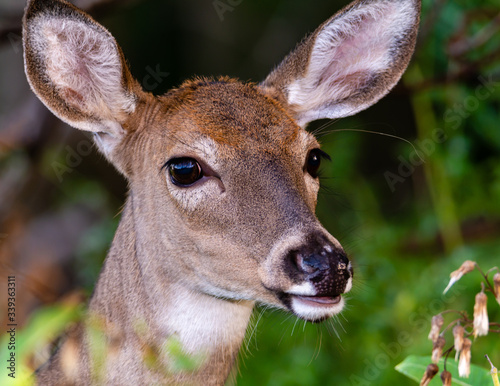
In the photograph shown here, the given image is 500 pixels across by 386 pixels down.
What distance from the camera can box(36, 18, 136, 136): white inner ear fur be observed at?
162 inches

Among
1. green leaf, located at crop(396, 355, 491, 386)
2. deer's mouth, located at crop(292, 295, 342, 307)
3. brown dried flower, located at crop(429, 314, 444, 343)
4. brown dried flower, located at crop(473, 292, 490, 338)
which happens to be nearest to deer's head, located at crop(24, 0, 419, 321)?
deer's mouth, located at crop(292, 295, 342, 307)

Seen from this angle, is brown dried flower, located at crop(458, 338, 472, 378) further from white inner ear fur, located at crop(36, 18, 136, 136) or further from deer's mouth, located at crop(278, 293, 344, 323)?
white inner ear fur, located at crop(36, 18, 136, 136)

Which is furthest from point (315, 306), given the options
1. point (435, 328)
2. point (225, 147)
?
point (225, 147)

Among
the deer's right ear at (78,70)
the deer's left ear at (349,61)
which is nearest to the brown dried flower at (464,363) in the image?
the deer's left ear at (349,61)

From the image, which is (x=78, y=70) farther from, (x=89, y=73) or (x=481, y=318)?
(x=481, y=318)

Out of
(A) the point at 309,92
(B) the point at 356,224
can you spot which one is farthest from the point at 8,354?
(B) the point at 356,224

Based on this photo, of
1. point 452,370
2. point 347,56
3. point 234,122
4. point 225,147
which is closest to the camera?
point 452,370

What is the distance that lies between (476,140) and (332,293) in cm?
601

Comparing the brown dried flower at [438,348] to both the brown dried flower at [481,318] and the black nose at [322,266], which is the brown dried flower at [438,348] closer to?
the brown dried flower at [481,318]

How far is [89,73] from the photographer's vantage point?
172 inches

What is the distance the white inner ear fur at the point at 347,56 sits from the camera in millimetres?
4594

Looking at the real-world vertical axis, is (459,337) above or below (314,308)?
above

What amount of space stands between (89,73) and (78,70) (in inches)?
2.5

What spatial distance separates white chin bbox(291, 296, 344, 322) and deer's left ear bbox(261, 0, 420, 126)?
1.64 meters
